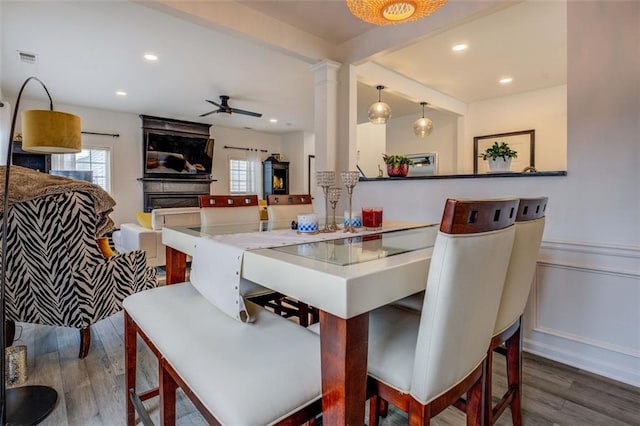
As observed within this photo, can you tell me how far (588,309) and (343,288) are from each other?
1.96m

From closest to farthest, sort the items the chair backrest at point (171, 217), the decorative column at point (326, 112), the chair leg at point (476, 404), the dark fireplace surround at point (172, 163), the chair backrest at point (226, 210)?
1. the chair leg at point (476, 404)
2. the chair backrest at point (226, 210)
3. the decorative column at point (326, 112)
4. the chair backrest at point (171, 217)
5. the dark fireplace surround at point (172, 163)

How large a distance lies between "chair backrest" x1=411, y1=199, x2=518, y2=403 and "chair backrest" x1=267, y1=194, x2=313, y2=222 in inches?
61.9

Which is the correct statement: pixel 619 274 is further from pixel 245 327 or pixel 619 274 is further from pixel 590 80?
pixel 245 327

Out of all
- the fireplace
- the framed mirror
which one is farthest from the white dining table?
the fireplace

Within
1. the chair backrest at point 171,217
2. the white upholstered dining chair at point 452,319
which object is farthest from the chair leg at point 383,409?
the chair backrest at point 171,217

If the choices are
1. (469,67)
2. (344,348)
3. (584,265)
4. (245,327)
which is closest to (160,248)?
(245,327)

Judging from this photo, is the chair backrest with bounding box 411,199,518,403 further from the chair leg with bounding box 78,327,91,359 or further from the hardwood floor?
the chair leg with bounding box 78,327,91,359

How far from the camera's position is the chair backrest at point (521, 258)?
1.09 m

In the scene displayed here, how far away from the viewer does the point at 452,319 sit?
0.78 m

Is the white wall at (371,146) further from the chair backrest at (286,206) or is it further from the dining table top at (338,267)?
the dining table top at (338,267)

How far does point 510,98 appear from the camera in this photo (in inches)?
209

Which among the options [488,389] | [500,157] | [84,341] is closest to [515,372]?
[488,389]

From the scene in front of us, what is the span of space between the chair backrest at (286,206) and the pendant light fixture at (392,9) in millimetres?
1282

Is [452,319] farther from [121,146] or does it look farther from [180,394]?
[121,146]
